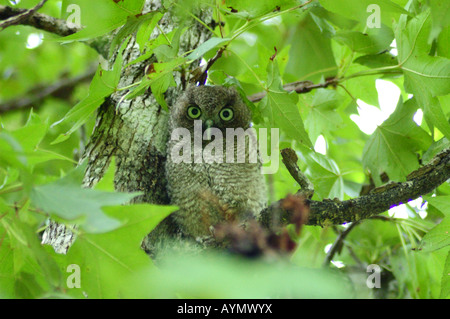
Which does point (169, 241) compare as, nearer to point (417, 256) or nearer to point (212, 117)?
point (212, 117)

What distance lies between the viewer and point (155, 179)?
2.03 m

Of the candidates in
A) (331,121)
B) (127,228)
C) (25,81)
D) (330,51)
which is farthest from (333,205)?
(25,81)

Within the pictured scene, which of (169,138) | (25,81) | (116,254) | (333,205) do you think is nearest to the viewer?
(116,254)

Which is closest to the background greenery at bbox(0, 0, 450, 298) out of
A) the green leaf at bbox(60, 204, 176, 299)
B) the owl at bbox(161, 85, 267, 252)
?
the green leaf at bbox(60, 204, 176, 299)

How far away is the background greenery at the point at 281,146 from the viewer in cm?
95

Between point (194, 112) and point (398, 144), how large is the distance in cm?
99

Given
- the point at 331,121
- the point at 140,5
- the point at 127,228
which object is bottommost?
the point at 127,228

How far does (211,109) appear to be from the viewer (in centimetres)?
225

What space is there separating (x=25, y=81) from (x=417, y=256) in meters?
4.85

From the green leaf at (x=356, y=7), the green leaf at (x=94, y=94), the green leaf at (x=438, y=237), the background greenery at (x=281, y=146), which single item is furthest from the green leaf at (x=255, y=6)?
the green leaf at (x=438, y=237)

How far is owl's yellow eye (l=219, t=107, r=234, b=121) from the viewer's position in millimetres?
2279

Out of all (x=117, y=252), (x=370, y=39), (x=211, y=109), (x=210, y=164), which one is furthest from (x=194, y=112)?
(x=117, y=252)

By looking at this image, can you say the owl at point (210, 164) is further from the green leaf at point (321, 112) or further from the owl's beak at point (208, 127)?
the green leaf at point (321, 112)

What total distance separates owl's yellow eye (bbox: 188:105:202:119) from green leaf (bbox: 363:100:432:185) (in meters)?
0.85
